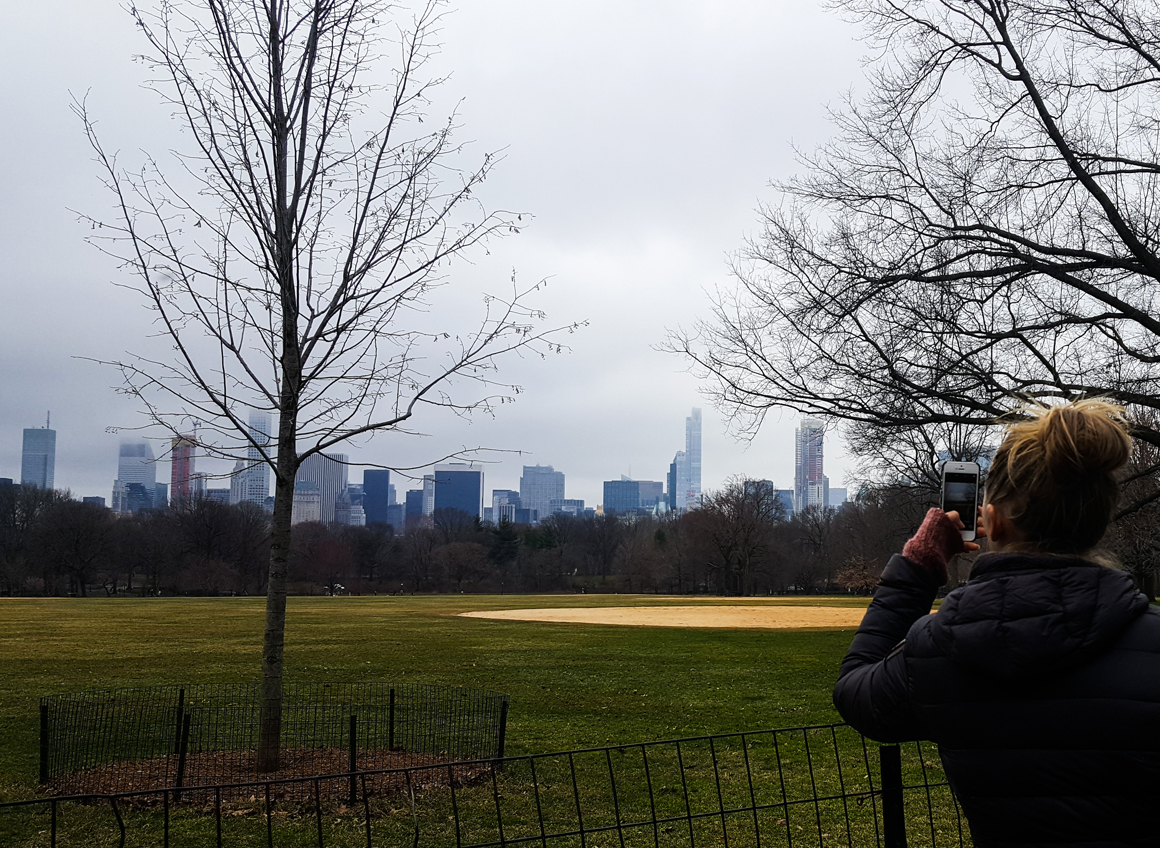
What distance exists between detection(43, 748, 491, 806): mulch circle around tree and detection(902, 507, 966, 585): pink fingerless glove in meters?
6.14

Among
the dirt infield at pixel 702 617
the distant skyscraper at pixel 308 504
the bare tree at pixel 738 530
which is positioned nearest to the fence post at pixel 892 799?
the dirt infield at pixel 702 617

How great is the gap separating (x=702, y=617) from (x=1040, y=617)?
39.2 m

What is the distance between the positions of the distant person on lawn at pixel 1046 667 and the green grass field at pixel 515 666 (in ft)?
29.6

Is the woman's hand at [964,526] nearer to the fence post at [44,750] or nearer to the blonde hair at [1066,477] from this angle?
the blonde hair at [1066,477]

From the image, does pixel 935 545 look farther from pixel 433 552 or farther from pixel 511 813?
pixel 433 552

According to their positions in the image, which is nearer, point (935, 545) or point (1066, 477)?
point (1066, 477)

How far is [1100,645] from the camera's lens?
1.80 metres

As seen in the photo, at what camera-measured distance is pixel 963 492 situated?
2.55 m

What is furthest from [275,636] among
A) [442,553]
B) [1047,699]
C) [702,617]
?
[442,553]

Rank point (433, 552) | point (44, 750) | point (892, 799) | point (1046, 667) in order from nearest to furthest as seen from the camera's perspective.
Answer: point (1046, 667) → point (892, 799) → point (44, 750) → point (433, 552)

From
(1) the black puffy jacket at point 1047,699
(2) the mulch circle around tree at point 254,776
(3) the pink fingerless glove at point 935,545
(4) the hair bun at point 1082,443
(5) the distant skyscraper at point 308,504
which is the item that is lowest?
(2) the mulch circle around tree at point 254,776

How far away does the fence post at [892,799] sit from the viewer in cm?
344

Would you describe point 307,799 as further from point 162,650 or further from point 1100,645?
point 162,650

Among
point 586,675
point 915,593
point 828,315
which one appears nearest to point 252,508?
point 586,675
